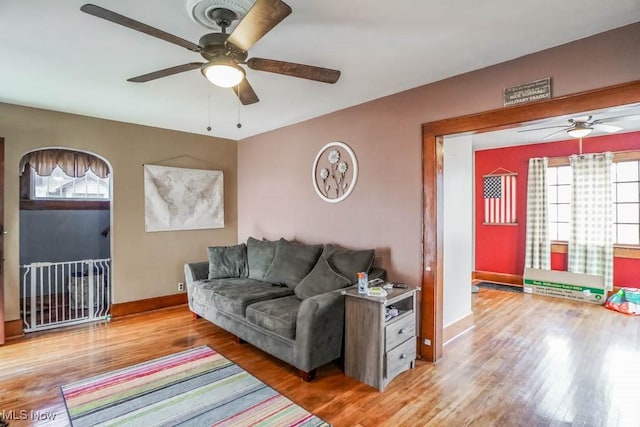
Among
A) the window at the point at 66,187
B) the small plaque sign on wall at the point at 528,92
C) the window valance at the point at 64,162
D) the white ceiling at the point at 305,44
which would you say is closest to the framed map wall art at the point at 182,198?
the window valance at the point at 64,162

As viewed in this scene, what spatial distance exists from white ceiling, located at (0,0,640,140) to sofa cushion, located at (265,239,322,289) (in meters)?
1.70

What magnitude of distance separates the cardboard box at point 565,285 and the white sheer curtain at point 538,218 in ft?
0.57

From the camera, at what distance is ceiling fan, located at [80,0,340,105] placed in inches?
59.7

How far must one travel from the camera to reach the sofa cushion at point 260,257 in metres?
4.25

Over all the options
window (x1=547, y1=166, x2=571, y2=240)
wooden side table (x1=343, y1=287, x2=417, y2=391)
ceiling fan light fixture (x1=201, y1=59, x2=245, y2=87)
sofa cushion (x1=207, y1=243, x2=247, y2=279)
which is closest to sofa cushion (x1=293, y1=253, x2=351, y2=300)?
wooden side table (x1=343, y1=287, x2=417, y2=391)

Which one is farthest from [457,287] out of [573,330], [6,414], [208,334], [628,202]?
[6,414]

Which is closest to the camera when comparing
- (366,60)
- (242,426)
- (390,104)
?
(242,426)

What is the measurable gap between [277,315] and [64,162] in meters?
3.88

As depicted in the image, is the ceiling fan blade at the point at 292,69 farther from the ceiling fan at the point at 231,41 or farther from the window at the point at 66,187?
the window at the point at 66,187

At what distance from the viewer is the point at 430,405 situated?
94.7 inches

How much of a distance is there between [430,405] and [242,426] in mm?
1341

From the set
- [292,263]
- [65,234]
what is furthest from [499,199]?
[65,234]

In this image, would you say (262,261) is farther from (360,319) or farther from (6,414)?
(6,414)

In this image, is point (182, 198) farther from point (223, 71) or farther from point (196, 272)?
point (223, 71)
